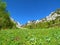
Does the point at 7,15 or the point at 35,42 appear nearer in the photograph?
the point at 35,42

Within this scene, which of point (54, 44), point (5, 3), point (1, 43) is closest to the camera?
point (54, 44)

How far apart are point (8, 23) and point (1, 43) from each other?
62263 mm

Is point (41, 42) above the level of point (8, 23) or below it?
below

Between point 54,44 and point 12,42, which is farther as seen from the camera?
point 12,42

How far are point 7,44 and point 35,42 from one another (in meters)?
2.64

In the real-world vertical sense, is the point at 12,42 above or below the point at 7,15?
below

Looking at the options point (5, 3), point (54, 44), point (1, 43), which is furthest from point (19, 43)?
point (5, 3)

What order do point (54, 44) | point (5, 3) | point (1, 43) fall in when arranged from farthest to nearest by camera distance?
1. point (5, 3)
2. point (1, 43)
3. point (54, 44)

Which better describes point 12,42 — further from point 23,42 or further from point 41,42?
point 41,42

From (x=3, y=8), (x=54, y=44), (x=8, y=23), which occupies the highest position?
(x=3, y=8)

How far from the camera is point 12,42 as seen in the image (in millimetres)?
20906

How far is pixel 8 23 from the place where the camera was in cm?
8281

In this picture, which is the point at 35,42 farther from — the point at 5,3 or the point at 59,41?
the point at 5,3

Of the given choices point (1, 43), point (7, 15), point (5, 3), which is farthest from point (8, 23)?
point (1, 43)
